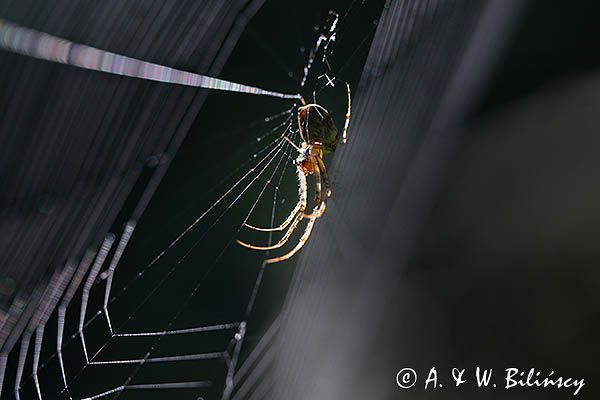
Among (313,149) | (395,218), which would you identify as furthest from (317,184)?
(395,218)

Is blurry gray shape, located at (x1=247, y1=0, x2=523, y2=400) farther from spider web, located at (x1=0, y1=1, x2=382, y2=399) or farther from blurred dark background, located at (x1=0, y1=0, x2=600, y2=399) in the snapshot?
spider web, located at (x1=0, y1=1, x2=382, y2=399)

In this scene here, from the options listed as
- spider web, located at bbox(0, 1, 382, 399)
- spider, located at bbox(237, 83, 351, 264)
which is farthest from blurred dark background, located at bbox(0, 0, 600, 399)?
spider, located at bbox(237, 83, 351, 264)

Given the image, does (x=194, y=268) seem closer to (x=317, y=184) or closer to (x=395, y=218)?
(x=317, y=184)

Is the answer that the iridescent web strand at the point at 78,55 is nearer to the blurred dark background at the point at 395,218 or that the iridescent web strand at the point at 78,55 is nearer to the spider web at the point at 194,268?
the blurred dark background at the point at 395,218

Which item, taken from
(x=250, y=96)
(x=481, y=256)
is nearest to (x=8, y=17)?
(x=250, y=96)

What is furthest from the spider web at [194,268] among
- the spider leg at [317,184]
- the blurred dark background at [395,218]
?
the spider leg at [317,184]

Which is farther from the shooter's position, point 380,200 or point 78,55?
point 380,200
